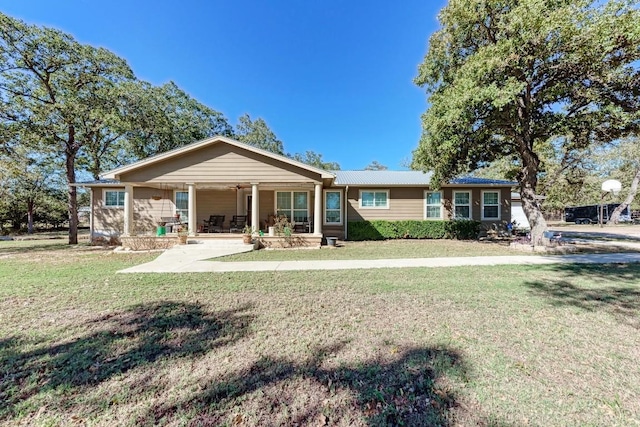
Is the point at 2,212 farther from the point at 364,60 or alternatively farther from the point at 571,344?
the point at 571,344

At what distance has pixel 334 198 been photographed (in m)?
14.4

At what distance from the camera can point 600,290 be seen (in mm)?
5082

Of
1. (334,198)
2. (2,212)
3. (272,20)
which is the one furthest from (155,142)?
(2,212)

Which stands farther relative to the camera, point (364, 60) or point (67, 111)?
point (364, 60)

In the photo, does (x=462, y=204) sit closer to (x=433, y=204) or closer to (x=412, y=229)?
(x=433, y=204)

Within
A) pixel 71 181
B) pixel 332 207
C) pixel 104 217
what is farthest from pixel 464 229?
pixel 71 181

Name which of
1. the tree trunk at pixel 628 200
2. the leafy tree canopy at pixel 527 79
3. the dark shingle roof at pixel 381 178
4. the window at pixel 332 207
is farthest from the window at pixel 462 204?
the tree trunk at pixel 628 200

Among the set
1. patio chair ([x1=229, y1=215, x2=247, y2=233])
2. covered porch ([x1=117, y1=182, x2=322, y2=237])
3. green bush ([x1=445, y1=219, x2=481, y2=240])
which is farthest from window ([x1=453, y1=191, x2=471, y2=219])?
patio chair ([x1=229, y1=215, x2=247, y2=233])

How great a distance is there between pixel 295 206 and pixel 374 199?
4229mm

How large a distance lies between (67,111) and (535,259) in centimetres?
1970

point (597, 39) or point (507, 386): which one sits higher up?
point (597, 39)

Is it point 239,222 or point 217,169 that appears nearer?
point 217,169

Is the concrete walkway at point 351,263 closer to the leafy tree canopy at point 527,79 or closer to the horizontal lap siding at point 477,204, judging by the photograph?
the leafy tree canopy at point 527,79

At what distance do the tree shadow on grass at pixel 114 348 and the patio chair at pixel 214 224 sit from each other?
32.1 feet
